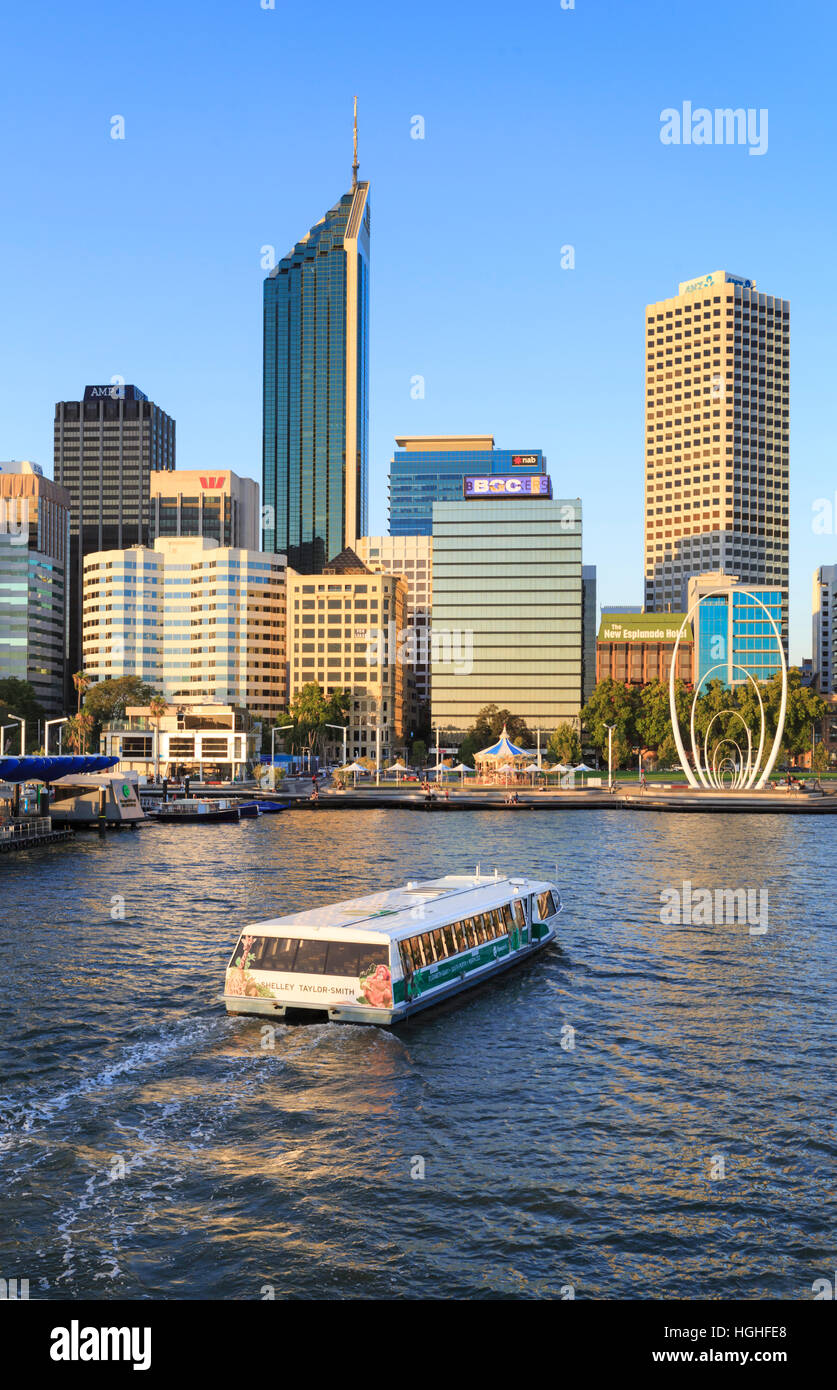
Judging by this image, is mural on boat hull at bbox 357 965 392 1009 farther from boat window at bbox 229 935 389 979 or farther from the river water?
the river water

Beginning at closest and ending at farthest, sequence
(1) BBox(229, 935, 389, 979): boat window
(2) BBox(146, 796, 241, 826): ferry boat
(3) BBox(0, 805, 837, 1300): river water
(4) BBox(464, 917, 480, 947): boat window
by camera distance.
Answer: (3) BBox(0, 805, 837, 1300): river water, (1) BBox(229, 935, 389, 979): boat window, (4) BBox(464, 917, 480, 947): boat window, (2) BBox(146, 796, 241, 826): ferry boat

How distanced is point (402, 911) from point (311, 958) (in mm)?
Answer: 5505

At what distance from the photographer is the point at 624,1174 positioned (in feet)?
79.4

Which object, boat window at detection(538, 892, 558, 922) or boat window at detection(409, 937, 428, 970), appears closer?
boat window at detection(409, 937, 428, 970)

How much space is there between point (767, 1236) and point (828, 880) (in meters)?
58.3

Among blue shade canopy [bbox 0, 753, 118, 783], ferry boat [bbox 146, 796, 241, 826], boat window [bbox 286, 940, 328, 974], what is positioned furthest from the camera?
ferry boat [bbox 146, 796, 241, 826]

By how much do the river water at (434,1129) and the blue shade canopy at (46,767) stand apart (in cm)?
4871

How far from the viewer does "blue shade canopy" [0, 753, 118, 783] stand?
9919 cm

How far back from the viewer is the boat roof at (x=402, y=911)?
3581 cm

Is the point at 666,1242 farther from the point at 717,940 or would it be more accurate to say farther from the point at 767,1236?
the point at 717,940

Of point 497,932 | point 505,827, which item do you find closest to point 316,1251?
point 497,932

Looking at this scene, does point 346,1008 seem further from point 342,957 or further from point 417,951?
point 417,951
